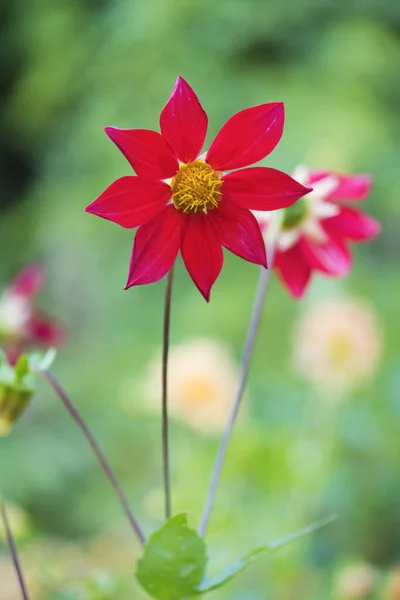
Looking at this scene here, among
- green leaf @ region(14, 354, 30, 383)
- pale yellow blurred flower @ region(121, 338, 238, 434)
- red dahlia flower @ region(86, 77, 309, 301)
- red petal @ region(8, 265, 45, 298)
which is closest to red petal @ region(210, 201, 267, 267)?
red dahlia flower @ region(86, 77, 309, 301)

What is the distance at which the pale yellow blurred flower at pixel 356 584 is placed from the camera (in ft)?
1.67

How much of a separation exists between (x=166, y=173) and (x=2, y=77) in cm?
211

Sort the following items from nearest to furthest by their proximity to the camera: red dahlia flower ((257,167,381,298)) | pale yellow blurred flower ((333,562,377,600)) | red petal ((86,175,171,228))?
red petal ((86,175,171,228))
red dahlia flower ((257,167,381,298))
pale yellow blurred flower ((333,562,377,600))

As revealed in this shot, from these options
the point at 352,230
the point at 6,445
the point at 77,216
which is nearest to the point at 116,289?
the point at 77,216

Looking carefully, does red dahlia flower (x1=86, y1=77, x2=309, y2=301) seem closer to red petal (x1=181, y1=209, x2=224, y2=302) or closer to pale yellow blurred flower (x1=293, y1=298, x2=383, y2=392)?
red petal (x1=181, y1=209, x2=224, y2=302)

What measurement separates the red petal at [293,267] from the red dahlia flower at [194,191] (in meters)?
0.10

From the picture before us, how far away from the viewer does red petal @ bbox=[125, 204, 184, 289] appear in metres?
0.29

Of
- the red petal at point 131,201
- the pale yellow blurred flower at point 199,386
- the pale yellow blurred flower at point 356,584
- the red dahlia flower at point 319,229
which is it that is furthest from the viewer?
the pale yellow blurred flower at point 199,386

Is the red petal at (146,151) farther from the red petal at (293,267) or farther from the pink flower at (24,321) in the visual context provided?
the pink flower at (24,321)

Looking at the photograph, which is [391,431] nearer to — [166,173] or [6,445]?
[166,173]

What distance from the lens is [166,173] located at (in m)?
0.31

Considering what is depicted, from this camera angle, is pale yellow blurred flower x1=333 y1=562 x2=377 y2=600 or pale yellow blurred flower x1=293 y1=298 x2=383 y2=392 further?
pale yellow blurred flower x1=293 y1=298 x2=383 y2=392

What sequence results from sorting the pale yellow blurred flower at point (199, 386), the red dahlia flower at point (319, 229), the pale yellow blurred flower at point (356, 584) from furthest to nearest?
the pale yellow blurred flower at point (199, 386)
the pale yellow blurred flower at point (356, 584)
the red dahlia flower at point (319, 229)

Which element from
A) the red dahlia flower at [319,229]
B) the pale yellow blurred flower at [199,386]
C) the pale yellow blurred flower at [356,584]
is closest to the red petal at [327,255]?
the red dahlia flower at [319,229]
